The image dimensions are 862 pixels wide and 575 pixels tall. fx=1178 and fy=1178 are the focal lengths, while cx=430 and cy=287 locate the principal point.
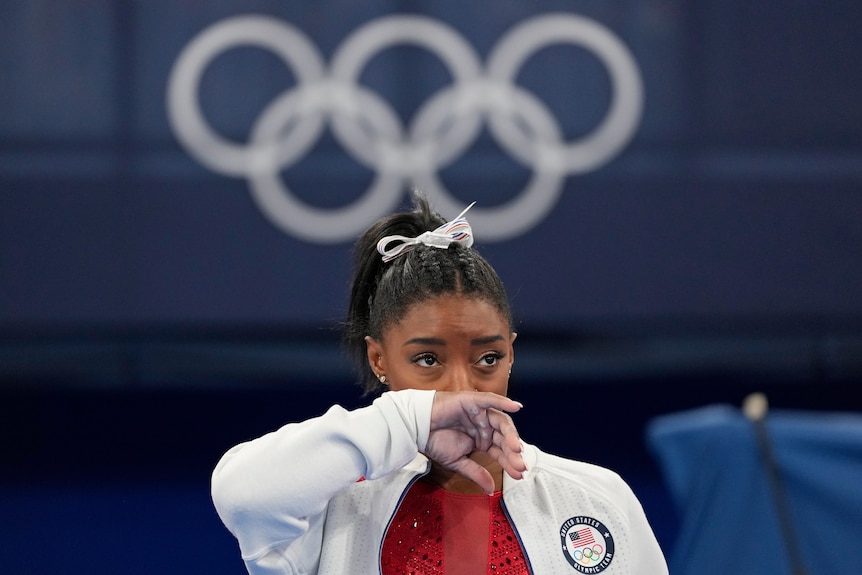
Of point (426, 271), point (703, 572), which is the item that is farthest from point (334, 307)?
point (703, 572)

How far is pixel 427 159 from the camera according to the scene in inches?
177

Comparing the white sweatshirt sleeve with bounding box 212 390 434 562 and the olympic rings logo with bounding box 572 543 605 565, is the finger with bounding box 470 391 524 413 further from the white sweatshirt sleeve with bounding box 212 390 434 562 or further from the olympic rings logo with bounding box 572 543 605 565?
the olympic rings logo with bounding box 572 543 605 565

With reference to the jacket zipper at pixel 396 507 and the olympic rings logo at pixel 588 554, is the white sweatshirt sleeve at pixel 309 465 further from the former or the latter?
the olympic rings logo at pixel 588 554

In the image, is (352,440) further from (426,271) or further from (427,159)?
(427,159)

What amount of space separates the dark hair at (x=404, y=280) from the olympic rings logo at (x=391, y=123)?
2.05 metres

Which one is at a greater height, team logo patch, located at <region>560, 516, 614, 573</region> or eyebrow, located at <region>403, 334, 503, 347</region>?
eyebrow, located at <region>403, 334, 503, 347</region>

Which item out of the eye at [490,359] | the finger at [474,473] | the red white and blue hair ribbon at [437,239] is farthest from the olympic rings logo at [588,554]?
the red white and blue hair ribbon at [437,239]

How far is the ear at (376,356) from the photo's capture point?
2207 millimetres

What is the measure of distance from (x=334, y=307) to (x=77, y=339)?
101 centimetres

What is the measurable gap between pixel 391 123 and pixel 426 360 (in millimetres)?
2554

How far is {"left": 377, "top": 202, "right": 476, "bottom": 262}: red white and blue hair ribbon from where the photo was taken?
88.4 inches

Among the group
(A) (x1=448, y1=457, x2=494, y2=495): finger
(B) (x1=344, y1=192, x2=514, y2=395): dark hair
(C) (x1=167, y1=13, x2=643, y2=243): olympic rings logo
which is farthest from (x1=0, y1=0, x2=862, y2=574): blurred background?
(A) (x1=448, y1=457, x2=494, y2=495): finger

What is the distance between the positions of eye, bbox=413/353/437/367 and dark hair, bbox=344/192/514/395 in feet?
0.33

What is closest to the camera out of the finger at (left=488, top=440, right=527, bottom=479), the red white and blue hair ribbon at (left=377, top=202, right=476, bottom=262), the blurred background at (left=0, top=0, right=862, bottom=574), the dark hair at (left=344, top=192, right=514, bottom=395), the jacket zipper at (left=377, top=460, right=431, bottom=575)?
the finger at (left=488, top=440, right=527, bottom=479)
